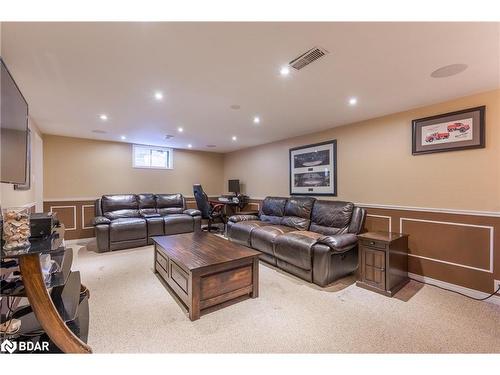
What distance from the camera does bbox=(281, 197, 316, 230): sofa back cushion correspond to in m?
3.84

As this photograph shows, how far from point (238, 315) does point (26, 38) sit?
2.74 metres

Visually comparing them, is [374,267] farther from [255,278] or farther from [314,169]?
[314,169]

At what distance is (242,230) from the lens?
3996 millimetres

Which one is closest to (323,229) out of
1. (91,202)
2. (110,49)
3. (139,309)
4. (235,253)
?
(235,253)

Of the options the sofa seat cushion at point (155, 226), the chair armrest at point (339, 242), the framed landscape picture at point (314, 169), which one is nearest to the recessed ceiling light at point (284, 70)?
→ the chair armrest at point (339, 242)

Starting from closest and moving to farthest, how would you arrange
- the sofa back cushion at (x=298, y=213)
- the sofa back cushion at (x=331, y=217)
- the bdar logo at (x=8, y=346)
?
the bdar logo at (x=8, y=346)
the sofa back cushion at (x=331, y=217)
the sofa back cushion at (x=298, y=213)

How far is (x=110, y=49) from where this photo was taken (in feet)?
5.49

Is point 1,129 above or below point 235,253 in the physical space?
above

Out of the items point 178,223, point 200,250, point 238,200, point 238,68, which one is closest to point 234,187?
point 238,200

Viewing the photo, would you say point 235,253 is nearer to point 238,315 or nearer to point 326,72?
point 238,315

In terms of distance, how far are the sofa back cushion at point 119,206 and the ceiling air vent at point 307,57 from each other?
4.50m

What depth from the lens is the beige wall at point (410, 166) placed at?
242 centimetres

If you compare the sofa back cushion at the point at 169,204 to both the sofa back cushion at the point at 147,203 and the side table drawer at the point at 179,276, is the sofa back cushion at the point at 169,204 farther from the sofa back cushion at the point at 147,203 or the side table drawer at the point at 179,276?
the side table drawer at the point at 179,276

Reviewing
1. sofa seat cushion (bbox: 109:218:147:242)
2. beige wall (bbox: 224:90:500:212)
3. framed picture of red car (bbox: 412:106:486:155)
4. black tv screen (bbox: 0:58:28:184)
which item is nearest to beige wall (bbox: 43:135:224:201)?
sofa seat cushion (bbox: 109:218:147:242)
